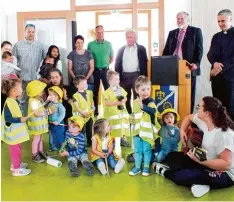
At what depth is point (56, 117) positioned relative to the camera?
3.65 metres

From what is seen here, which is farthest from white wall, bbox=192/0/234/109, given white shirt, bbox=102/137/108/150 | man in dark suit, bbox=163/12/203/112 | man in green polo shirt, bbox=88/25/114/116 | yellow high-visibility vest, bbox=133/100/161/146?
white shirt, bbox=102/137/108/150

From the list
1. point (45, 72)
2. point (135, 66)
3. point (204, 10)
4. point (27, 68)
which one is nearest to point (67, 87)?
point (45, 72)

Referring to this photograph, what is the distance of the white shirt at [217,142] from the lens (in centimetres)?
254

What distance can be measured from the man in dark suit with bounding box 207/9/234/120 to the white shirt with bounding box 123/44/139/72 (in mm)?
940

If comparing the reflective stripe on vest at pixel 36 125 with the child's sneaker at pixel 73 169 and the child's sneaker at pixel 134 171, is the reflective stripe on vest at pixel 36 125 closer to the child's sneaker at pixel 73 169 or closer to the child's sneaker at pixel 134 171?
the child's sneaker at pixel 73 169

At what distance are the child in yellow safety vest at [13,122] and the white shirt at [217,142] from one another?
163 cm

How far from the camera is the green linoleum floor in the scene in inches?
97.8

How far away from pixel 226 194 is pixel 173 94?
1516 millimetres

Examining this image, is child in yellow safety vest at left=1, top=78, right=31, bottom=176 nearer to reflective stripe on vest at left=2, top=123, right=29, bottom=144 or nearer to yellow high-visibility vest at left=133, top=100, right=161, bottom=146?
reflective stripe on vest at left=2, top=123, right=29, bottom=144

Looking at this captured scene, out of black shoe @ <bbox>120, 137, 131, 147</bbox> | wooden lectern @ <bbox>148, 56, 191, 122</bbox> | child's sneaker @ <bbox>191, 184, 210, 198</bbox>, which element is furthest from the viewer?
black shoe @ <bbox>120, 137, 131, 147</bbox>

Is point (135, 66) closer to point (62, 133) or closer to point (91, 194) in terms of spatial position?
point (62, 133)

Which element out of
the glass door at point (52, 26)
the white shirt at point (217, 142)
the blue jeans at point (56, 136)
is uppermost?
the glass door at point (52, 26)

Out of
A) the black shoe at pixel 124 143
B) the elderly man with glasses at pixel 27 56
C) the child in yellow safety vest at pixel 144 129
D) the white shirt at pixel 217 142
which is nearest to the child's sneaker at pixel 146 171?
the child in yellow safety vest at pixel 144 129

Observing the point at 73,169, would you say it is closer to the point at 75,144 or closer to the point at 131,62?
the point at 75,144
